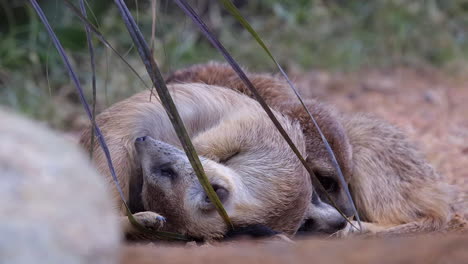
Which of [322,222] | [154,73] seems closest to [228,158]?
[322,222]

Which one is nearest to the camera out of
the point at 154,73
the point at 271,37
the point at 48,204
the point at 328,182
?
the point at 48,204

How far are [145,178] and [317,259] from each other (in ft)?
4.61

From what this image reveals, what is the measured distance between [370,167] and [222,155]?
882 mm

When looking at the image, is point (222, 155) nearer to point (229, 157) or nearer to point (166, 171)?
point (229, 157)

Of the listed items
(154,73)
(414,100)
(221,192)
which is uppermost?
(154,73)

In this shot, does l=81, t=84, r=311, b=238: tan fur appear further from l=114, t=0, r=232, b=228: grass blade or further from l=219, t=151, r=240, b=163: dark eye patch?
l=114, t=0, r=232, b=228: grass blade

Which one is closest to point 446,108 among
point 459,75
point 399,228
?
point 459,75

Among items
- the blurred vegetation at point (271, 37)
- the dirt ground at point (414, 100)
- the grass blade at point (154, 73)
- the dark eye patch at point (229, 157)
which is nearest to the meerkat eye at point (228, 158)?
the dark eye patch at point (229, 157)

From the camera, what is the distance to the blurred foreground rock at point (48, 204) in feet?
4.60

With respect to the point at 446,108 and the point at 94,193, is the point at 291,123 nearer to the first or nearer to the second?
the point at 94,193

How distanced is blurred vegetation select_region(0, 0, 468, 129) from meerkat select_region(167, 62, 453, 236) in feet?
7.25

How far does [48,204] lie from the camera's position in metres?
1.48

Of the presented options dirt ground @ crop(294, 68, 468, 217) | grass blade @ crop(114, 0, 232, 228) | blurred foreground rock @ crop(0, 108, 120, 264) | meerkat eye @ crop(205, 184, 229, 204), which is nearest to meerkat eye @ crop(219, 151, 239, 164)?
meerkat eye @ crop(205, 184, 229, 204)

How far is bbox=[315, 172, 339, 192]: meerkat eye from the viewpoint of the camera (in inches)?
135
